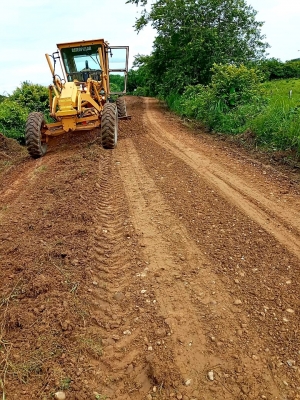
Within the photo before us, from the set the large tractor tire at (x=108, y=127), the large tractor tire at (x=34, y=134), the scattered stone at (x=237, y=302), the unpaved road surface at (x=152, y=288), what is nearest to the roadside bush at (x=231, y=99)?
the large tractor tire at (x=108, y=127)

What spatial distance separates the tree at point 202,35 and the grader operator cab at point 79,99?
679cm

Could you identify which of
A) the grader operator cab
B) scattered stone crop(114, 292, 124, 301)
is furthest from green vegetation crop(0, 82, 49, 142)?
scattered stone crop(114, 292, 124, 301)

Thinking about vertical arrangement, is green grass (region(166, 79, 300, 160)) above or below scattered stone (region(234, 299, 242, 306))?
above

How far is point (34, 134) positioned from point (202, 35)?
35.6 feet

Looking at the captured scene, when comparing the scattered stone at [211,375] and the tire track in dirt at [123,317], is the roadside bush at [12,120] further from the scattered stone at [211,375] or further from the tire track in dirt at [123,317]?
the scattered stone at [211,375]

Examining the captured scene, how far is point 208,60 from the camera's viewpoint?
16250mm

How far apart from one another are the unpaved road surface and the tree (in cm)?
1166

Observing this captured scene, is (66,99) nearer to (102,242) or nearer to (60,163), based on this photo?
(60,163)

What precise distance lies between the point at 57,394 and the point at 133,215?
2822 millimetres

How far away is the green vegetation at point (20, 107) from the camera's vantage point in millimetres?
11852

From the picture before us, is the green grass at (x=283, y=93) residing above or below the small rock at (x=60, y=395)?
above

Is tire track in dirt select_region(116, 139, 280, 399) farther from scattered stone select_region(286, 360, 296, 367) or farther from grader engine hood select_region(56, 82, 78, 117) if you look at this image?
grader engine hood select_region(56, 82, 78, 117)

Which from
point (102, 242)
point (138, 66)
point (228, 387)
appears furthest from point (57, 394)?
point (138, 66)

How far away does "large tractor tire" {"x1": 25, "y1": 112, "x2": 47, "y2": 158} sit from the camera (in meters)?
8.27
